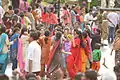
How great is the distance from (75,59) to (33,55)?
1908mm

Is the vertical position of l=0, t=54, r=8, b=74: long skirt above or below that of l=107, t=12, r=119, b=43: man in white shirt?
below

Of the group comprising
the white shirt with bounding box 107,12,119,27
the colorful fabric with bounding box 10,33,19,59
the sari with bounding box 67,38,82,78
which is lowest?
the sari with bounding box 67,38,82,78

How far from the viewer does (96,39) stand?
15242 mm

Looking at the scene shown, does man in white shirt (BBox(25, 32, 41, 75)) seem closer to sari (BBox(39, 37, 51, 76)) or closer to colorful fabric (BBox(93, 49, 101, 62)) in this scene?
sari (BBox(39, 37, 51, 76))

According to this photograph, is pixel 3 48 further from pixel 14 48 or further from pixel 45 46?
pixel 45 46

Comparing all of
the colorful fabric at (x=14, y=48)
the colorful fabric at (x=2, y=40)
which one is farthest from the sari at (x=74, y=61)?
the colorful fabric at (x=2, y=40)

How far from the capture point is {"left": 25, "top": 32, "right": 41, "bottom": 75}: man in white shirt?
1000cm

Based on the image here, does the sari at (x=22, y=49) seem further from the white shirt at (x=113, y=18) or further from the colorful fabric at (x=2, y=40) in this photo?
the white shirt at (x=113, y=18)

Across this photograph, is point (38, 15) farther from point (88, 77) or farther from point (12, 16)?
point (88, 77)

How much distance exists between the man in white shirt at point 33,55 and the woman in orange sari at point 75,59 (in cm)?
155

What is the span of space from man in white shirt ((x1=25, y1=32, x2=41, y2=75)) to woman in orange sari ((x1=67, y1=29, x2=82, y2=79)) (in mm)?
1546

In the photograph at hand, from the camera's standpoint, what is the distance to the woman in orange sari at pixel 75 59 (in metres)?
11.5

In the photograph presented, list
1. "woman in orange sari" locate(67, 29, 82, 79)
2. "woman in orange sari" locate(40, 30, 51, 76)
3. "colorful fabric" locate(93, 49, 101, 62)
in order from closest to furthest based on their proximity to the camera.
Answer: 1. "woman in orange sari" locate(40, 30, 51, 76)
2. "woman in orange sari" locate(67, 29, 82, 79)
3. "colorful fabric" locate(93, 49, 101, 62)

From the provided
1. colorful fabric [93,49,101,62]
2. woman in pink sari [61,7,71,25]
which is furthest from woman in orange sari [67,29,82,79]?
woman in pink sari [61,7,71,25]
